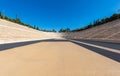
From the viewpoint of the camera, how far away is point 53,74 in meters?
5.41

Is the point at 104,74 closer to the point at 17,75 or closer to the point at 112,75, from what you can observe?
the point at 112,75

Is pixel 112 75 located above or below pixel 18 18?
below

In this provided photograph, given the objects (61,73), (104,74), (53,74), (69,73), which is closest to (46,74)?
(53,74)

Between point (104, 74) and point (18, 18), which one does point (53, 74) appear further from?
point (18, 18)

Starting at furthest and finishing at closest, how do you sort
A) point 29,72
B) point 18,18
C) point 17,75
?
point 18,18 < point 29,72 < point 17,75

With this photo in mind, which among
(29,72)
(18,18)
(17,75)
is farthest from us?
(18,18)

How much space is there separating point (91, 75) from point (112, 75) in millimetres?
864

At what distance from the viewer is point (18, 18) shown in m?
122

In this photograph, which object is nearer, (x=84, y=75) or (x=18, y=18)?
(x=84, y=75)

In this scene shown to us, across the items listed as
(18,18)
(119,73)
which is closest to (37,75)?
(119,73)

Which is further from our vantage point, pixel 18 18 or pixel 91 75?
pixel 18 18

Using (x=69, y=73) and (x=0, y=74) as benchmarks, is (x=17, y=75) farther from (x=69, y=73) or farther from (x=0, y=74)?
(x=69, y=73)

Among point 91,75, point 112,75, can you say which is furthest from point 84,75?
point 112,75

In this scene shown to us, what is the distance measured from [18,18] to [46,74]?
124 meters
